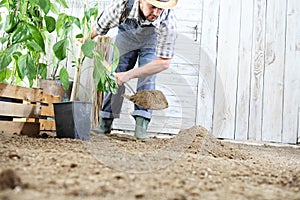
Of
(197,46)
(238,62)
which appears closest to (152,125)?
(197,46)

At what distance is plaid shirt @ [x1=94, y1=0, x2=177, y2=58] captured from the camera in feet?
6.84

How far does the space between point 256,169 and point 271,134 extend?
196 centimetres

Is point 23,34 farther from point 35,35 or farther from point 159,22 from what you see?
point 159,22

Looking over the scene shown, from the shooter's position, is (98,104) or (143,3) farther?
(98,104)

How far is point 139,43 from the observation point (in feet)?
7.20

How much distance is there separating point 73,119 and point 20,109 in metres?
0.31

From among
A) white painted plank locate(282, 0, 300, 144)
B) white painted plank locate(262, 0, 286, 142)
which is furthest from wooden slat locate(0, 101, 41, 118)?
white painted plank locate(282, 0, 300, 144)

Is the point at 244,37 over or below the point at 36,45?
over

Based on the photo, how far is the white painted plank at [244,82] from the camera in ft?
10.3

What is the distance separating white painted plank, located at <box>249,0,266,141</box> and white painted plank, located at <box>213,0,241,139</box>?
0.14 metres

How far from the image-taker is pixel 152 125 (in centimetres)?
246

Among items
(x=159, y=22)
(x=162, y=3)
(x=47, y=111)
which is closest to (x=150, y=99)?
(x=159, y=22)

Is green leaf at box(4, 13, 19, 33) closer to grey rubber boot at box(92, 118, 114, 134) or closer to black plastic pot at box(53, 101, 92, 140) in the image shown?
black plastic pot at box(53, 101, 92, 140)

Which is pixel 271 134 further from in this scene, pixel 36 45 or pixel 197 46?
pixel 36 45
